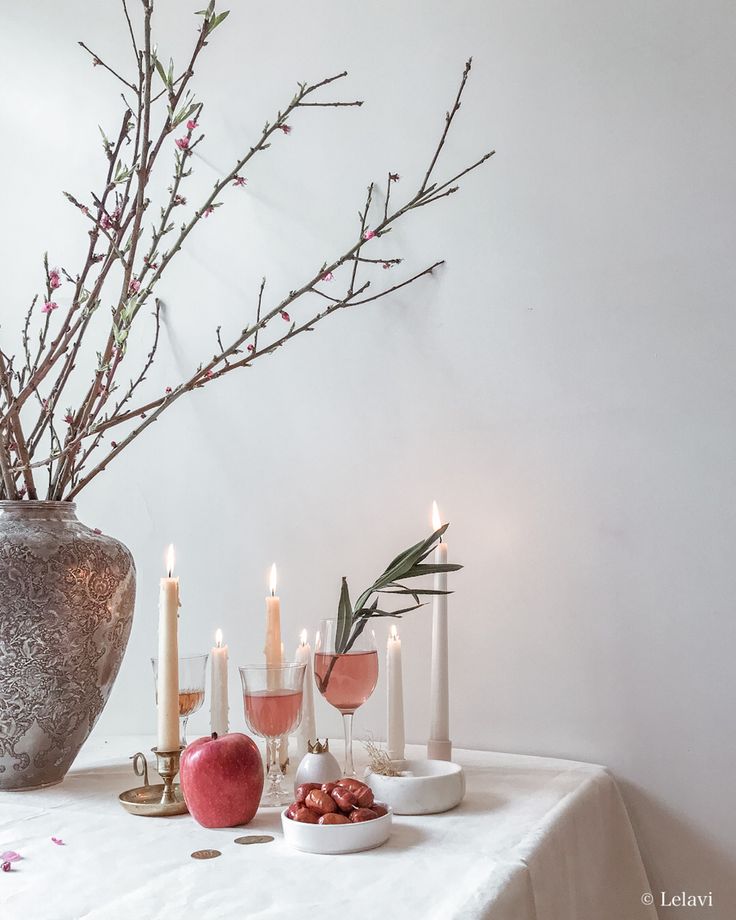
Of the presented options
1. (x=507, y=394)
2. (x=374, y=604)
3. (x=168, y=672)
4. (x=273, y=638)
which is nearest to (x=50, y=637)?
(x=168, y=672)

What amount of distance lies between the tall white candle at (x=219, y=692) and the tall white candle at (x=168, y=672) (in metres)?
0.11

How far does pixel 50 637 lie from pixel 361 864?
0.42 m

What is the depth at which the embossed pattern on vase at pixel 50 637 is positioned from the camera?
894 mm

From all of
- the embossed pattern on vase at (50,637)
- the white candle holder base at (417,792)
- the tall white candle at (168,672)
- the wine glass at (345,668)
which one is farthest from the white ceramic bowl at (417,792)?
the embossed pattern on vase at (50,637)

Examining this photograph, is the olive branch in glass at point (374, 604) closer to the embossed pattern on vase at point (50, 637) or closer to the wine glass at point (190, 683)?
the wine glass at point (190, 683)

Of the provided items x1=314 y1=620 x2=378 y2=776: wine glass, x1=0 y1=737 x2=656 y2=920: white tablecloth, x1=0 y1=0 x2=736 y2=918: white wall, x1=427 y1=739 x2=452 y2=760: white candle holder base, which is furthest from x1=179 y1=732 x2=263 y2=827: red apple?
x1=0 y1=0 x2=736 y2=918: white wall

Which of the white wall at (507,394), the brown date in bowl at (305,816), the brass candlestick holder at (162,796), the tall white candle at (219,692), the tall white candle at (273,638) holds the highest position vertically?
the white wall at (507,394)

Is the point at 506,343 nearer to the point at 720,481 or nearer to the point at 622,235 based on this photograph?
the point at 622,235

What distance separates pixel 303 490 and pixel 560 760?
507 millimetres

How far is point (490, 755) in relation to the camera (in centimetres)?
105

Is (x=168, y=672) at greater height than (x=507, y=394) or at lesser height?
lesser

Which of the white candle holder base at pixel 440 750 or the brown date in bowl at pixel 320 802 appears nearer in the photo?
the brown date in bowl at pixel 320 802

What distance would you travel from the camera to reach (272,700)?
0.85 metres

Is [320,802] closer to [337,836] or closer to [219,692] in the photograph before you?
[337,836]
